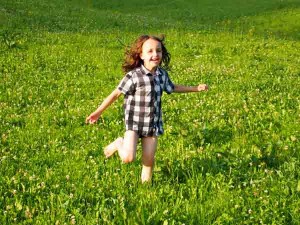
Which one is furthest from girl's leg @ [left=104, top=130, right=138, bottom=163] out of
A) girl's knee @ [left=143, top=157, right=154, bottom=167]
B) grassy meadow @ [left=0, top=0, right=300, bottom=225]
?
grassy meadow @ [left=0, top=0, right=300, bottom=225]

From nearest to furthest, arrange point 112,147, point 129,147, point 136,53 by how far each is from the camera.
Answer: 1. point 129,147
2. point 136,53
3. point 112,147

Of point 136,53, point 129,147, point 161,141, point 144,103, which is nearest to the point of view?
point 129,147

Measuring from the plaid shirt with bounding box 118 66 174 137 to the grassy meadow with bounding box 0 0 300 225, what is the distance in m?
0.90

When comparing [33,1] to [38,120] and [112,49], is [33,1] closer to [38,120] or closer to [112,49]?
[112,49]

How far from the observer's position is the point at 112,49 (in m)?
23.3

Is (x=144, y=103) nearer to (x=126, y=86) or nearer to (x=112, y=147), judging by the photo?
(x=126, y=86)

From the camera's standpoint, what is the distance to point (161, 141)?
9.80 metres

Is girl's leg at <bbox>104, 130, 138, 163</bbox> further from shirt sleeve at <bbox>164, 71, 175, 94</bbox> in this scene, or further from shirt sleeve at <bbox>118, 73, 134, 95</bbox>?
shirt sleeve at <bbox>164, 71, 175, 94</bbox>

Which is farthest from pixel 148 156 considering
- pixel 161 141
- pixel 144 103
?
pixel 161 141

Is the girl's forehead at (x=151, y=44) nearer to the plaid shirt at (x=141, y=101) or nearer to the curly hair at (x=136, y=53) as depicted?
the curly hair at (x=136, y=53)

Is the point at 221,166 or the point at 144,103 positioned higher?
the point at 144,103

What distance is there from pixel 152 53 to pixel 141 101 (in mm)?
803

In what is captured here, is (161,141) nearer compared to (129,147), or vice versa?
(129,147)

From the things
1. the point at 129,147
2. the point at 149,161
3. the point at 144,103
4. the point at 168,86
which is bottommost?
the point at 149,161
